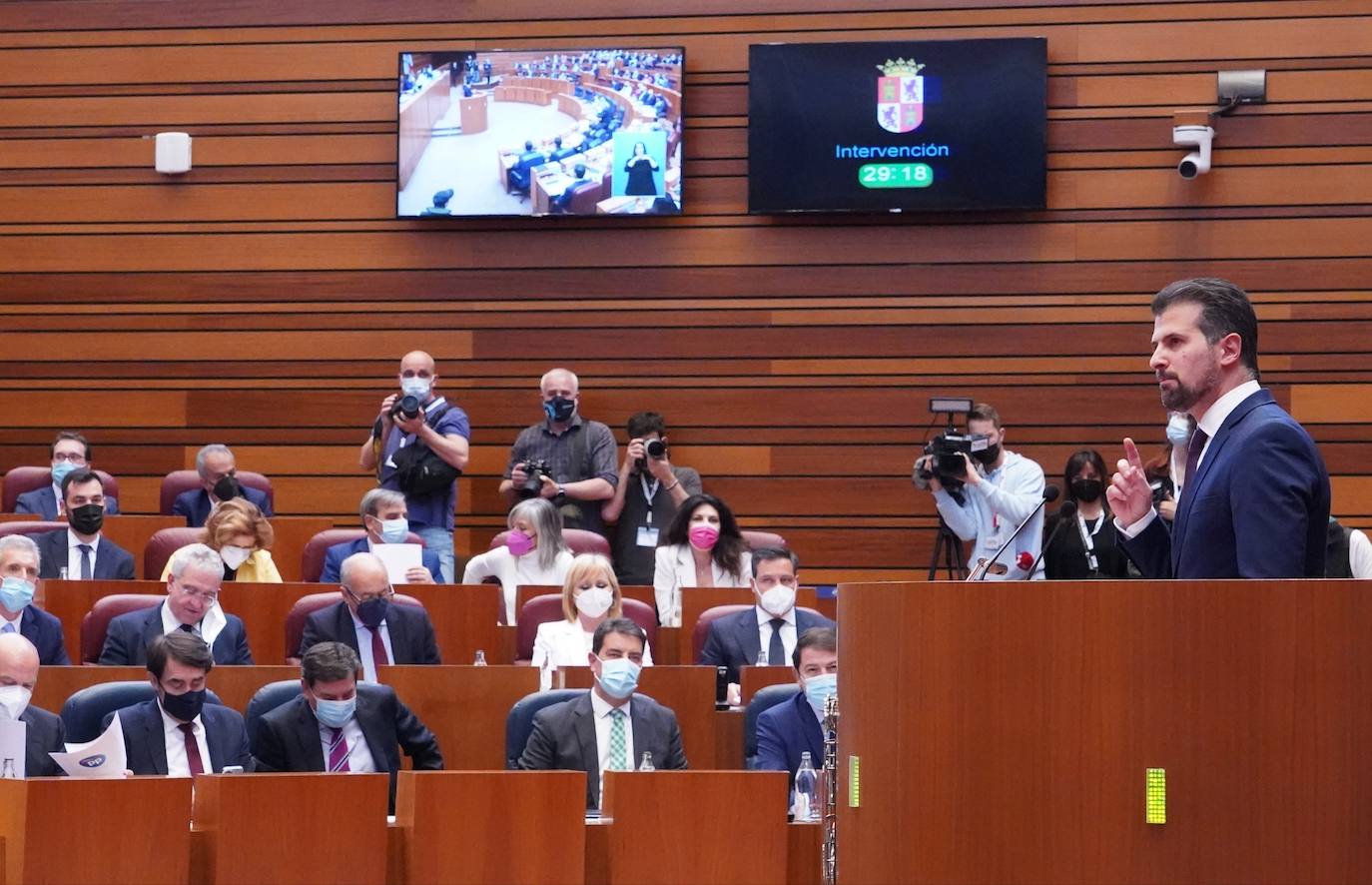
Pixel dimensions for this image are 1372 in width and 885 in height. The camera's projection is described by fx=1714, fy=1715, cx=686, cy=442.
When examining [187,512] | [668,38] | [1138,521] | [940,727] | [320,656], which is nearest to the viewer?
[940,727]

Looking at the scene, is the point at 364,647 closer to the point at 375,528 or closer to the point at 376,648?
the point at 376,648

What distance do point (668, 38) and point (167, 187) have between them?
233 cm

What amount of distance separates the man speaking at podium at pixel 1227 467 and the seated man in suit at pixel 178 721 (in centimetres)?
263

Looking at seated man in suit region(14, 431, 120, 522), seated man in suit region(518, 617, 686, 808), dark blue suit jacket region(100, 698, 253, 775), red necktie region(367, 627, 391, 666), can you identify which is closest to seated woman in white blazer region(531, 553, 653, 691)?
red necktie region(367, 627, 391, 666)

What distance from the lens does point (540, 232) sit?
7.44m

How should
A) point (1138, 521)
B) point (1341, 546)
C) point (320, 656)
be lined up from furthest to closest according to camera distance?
point (1341, 546) < point (320, 656) < point (1138, 521)

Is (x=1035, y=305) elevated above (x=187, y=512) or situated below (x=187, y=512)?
above

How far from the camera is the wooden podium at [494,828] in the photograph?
3635mm

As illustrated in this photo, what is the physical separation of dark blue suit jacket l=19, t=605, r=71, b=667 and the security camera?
4638 mm

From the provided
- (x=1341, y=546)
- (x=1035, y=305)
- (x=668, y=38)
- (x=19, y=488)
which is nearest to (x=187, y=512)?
(x=19, y=488)

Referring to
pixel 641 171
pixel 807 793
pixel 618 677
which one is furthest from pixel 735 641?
pixel 641 171

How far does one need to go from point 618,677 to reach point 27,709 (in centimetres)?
142

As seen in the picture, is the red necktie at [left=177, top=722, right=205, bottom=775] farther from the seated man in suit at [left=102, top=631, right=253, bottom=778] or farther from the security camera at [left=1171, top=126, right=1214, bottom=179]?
the security camera at [left=1171, top=126, right=1214, bottom=179]

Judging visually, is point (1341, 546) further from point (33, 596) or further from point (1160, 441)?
point (33, 596)
